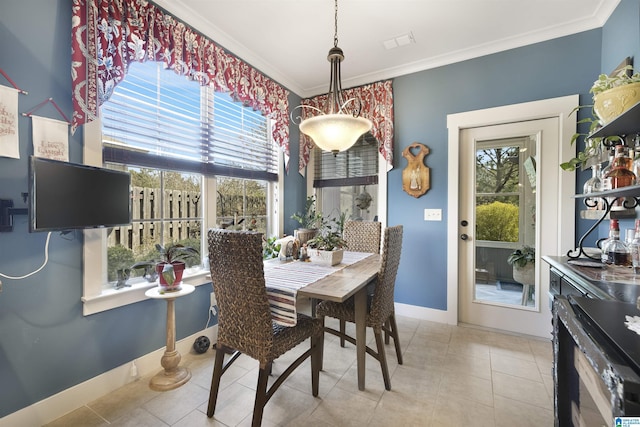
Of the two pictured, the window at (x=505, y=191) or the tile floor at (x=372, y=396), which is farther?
the window at (x=505, y=191)

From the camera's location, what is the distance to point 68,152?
62.3 inches

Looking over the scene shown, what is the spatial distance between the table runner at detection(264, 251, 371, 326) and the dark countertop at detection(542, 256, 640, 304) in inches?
50.8

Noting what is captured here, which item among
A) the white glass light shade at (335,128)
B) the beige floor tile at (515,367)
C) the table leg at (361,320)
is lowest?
the beige floor tile at (515,367)

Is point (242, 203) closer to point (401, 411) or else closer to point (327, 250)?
point (327, 250)

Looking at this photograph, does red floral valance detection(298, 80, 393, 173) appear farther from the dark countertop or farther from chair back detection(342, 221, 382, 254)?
the dark countertop

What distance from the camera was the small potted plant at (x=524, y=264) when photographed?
101 inches

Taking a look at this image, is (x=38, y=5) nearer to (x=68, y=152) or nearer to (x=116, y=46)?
(x=116, y=46)

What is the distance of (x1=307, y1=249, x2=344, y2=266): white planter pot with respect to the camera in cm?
200

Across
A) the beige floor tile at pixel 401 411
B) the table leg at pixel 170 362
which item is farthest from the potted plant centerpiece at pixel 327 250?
the table leg at pixel 170 362

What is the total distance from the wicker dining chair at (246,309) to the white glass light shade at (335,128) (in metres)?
0.85

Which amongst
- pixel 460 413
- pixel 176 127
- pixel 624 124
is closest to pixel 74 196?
pixel 176 127

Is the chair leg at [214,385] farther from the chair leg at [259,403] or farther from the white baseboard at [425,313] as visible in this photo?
the white baseboard at [425,313]

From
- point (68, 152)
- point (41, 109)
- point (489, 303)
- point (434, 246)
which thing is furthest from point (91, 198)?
point (489, 303)

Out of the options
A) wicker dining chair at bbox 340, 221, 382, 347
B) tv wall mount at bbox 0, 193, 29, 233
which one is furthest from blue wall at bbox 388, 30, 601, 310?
tv wall mount at bbox 0, 193, 29, 233
